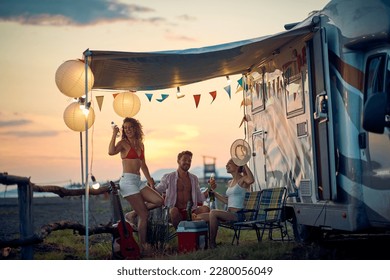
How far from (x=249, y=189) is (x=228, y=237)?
93 centimetres

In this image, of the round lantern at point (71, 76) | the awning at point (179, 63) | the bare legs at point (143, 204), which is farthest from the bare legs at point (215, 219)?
the round lantern at point (71, 76)

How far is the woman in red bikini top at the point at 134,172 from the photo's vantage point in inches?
259

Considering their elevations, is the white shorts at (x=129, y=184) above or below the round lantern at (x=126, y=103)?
below

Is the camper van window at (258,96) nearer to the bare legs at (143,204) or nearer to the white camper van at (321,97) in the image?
the white camper van at (321,97)

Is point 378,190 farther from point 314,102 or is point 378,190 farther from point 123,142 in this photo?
point 123,142

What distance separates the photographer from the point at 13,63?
7121 mm

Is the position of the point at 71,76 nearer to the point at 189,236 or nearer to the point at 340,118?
the point at 189,236

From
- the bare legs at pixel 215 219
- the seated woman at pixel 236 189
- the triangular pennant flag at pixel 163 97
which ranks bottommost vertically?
the bare legs at pixel 215 219

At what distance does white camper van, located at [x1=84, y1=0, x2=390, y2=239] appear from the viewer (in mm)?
5402

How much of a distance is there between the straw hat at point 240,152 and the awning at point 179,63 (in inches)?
32.6

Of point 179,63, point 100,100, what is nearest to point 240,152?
point 179,63

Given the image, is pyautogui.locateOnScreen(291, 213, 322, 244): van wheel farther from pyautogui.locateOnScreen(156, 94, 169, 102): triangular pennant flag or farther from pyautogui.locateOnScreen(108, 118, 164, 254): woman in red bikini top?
pyautogui.locateOnScreen(156, 94, 169, 102): triangular pennant flag

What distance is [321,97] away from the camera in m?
5.89

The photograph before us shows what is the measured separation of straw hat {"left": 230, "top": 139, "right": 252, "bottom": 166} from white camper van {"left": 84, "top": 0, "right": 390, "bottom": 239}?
0.25m
